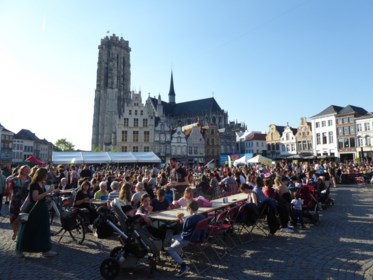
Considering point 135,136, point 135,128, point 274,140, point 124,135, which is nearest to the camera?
point 124,135

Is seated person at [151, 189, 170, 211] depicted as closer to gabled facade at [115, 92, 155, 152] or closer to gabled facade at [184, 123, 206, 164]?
gabled facade at [115, 92, 155, 152]

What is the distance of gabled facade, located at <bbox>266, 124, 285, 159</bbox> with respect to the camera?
212ft

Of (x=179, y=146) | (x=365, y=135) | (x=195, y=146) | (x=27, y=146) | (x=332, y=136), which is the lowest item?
(x=179, y=146)

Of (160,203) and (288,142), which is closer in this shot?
(160,203)

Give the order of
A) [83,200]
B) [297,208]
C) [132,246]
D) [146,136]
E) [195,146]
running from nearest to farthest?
1. [132,246]
2. [83,200]
3. [297,208]
4. [146,136]
5. [195,146]

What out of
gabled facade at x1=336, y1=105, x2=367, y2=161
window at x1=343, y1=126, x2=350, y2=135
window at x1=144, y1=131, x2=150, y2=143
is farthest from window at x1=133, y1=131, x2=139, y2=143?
window at x1=343, y1=126, x2=350, y2=135

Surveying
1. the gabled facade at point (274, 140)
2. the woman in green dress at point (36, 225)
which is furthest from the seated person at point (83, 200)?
the gabled facade at point (274, 140)

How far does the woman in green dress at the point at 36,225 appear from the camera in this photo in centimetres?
557

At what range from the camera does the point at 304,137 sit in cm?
5684

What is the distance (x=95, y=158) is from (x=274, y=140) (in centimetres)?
4613

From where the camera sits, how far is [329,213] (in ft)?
34.7

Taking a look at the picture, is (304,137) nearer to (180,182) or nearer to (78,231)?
(180,182)

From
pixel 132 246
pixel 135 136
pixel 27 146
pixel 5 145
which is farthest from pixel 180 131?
pixel 132 246

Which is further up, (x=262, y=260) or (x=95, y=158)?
(x=95, y=158)
